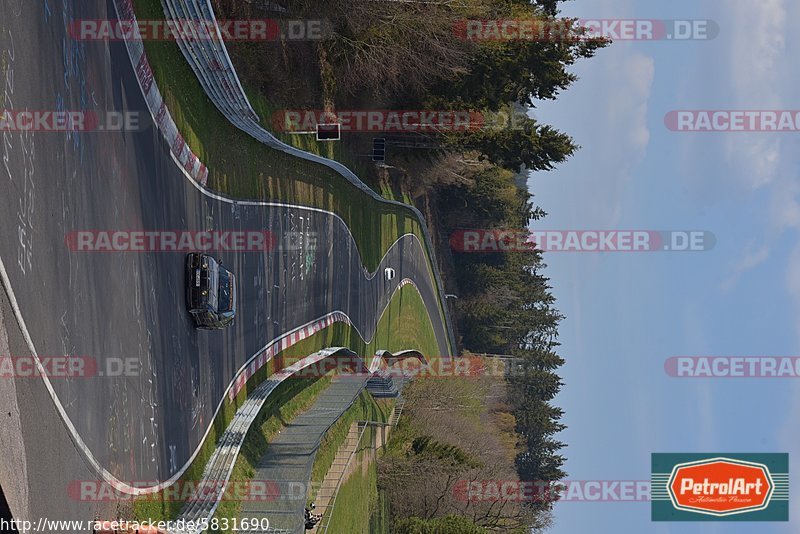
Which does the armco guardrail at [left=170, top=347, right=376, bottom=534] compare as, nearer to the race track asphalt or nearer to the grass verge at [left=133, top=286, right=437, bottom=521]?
the grass verge at [left=133, top=286, right=437, bottom=521]

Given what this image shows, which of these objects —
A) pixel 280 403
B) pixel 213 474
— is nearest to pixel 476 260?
pixel 280 403

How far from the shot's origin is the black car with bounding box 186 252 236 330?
1021 inches

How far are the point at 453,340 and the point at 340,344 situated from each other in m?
38.5

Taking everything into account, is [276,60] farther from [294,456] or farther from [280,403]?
[294,456]

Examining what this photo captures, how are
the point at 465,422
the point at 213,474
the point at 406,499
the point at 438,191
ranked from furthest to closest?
the point at 438,191, the point at 465,422, the point at 406,499, the point at 213,474

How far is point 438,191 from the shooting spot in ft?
244

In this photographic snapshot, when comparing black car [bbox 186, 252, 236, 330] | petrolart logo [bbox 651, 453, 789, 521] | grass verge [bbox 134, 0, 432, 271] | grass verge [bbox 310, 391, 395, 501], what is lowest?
grass verge [bbox 310, 391, 395, 501]

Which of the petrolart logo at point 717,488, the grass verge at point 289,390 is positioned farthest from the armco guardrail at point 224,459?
the petrolart logo at point 717,488

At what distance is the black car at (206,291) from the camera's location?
25938mm

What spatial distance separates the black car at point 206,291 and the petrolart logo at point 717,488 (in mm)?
15604

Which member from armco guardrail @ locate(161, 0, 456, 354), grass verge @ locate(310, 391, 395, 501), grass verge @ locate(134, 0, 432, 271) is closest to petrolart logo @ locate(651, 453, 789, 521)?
grass verge @ locate(310, 391, 395, 501)

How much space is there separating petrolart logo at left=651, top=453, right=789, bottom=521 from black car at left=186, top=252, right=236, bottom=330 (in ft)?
51.2

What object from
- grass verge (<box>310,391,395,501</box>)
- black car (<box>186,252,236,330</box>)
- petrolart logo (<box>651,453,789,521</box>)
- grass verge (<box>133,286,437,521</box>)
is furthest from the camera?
grass verge (<box>310,391,395,501</box>)

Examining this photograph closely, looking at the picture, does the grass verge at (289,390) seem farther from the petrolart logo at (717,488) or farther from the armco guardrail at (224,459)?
the petrolart logo at (717,488)
